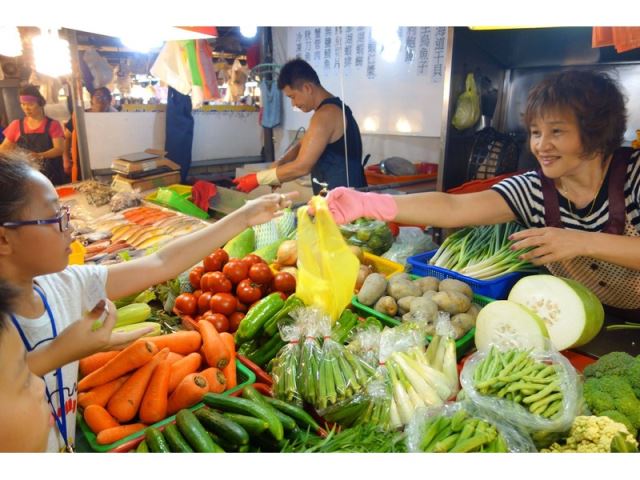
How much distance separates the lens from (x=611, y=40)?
223 cm

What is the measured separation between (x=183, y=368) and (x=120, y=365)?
9.2 inches

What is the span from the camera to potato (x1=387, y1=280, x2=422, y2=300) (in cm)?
225

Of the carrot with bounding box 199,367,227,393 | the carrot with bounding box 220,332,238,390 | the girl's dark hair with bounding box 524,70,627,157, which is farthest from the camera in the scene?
the girl's dark hair with bounding box 524,70,627,157

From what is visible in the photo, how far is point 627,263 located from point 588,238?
0.23 m

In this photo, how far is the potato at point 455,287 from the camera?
7.26 ft

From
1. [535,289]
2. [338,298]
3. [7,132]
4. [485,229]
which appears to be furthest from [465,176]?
[7,132]

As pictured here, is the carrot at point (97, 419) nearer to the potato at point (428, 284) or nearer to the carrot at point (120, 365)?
the carrot at point (120, 365)

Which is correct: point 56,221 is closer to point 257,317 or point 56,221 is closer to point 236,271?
point 257,317

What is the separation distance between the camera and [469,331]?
2094mm

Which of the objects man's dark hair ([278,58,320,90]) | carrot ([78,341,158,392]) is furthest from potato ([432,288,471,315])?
man's dark hair ([278,58,320,90])

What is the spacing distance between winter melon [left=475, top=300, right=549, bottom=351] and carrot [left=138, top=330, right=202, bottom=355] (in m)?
1.23

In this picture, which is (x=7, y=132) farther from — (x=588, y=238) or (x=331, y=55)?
(x=588, y=238)

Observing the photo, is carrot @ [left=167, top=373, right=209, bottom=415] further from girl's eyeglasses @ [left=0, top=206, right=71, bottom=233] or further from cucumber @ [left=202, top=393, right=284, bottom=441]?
girl's eyeglasses @ [left=0, top=206, right=71, bottom=233]

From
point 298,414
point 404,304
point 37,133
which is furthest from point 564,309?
point 37,133
